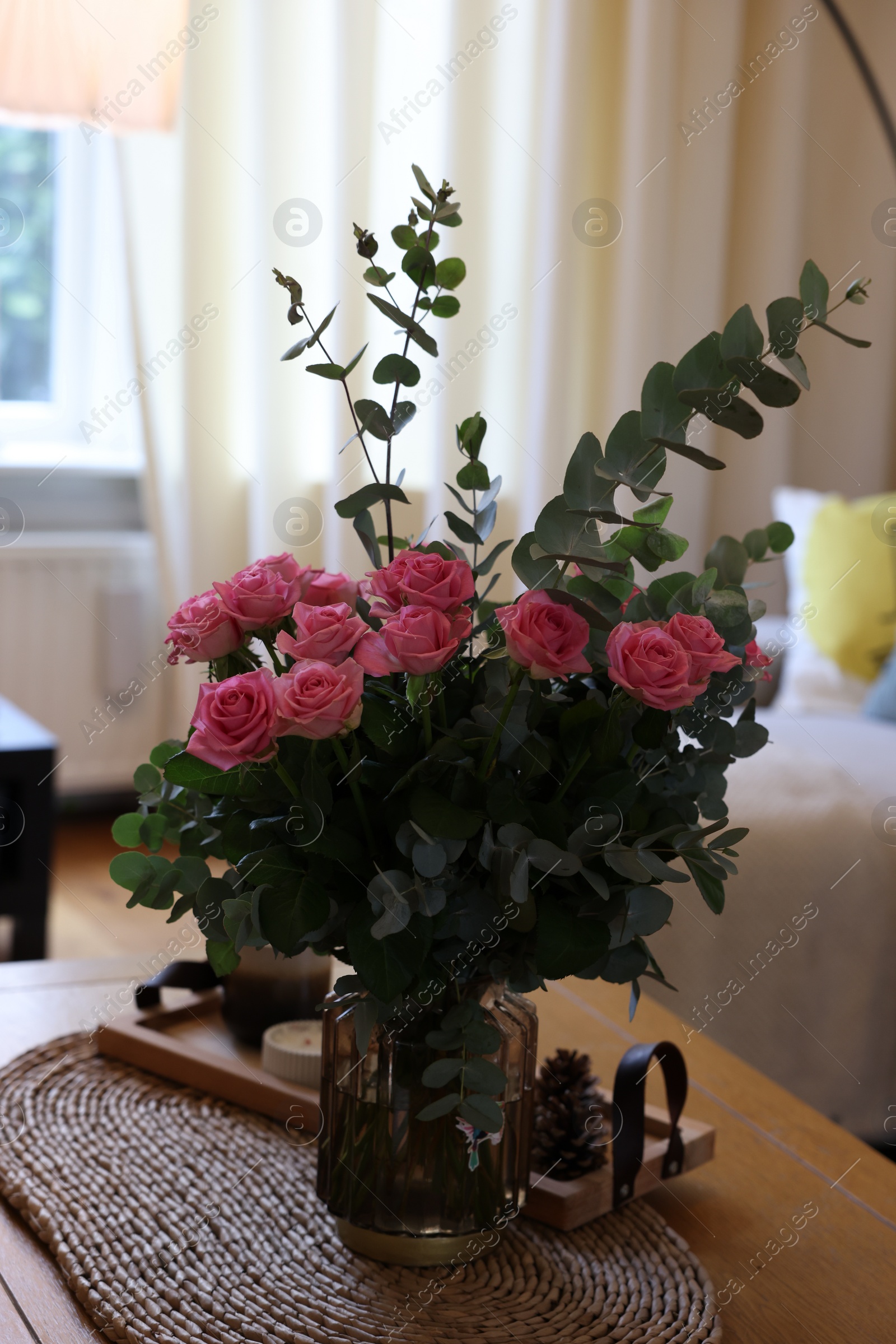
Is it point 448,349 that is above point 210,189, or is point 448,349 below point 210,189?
below

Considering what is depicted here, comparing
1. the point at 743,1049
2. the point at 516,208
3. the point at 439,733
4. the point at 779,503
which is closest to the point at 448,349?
the point at 516,208

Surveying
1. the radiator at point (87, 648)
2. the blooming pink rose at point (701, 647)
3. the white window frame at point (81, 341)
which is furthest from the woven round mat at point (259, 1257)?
the white window frame at point (81, 341)

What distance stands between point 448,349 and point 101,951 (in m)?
1.40

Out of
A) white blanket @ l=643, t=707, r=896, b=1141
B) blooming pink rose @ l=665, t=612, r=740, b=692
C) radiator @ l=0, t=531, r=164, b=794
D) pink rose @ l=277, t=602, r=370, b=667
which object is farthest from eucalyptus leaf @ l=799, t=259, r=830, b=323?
radiator @ l=0, t=531, r=164, b=794

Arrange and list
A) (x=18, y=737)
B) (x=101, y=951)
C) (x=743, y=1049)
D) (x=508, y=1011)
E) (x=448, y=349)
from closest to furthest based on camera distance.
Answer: (x=508, y=1011) < (x=743, y=1049) < (x=18, y=737) < (x=101, y=951) < (x=448, y=349)

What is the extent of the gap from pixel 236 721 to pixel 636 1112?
38cm

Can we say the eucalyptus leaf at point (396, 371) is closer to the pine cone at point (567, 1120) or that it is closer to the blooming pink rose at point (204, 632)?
the blooming pink rose at point (204, 632)

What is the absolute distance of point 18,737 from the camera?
6.66ft

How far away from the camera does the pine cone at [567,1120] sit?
78 centimetres

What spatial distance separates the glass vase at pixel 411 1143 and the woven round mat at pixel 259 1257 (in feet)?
0.11

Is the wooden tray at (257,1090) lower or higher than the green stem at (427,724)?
lower

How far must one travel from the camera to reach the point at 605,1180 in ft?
2.53

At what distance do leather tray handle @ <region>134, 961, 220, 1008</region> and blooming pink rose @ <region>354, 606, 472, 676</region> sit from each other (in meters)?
0.45

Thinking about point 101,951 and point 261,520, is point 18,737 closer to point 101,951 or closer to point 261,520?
point 101,951
